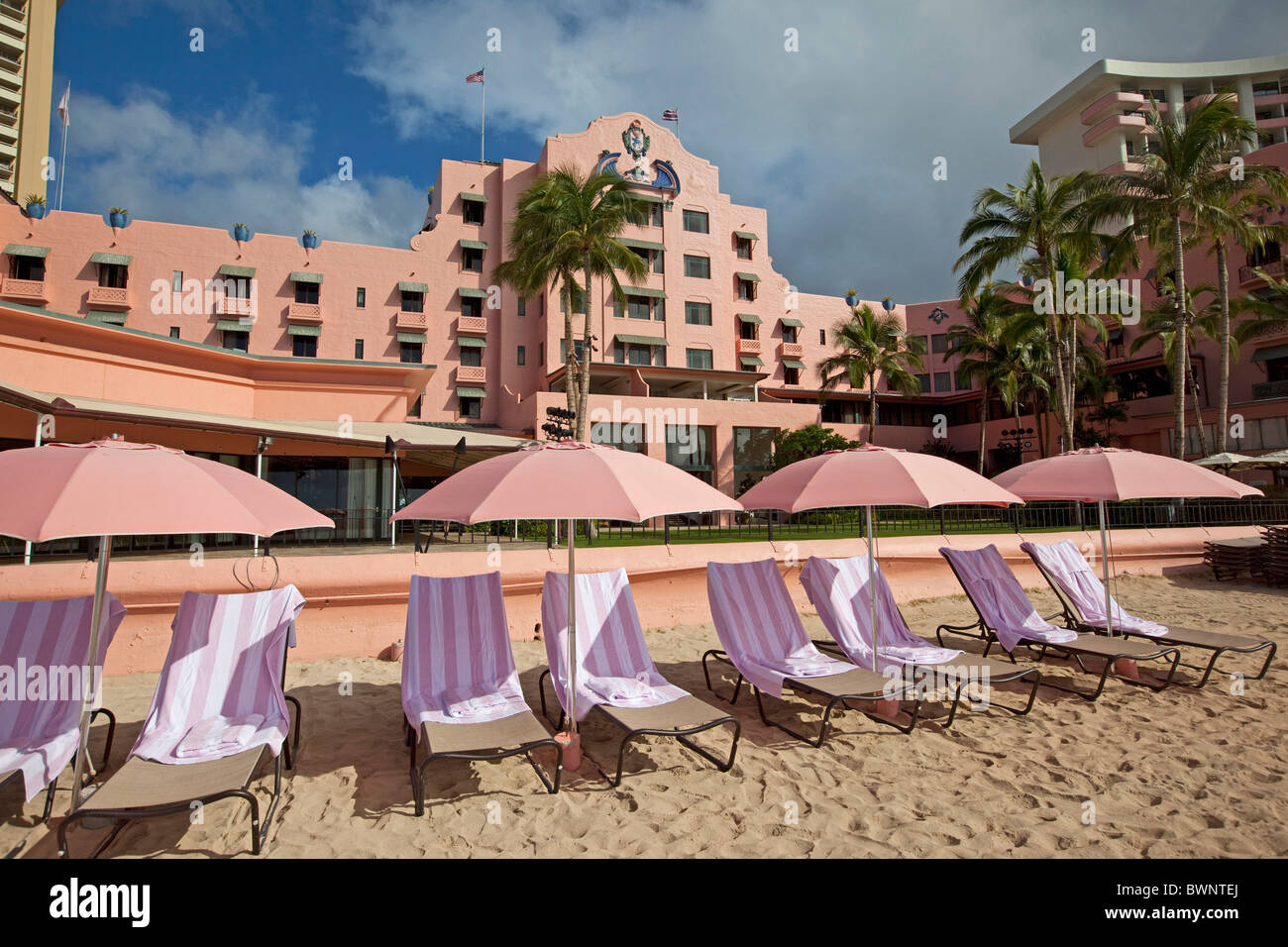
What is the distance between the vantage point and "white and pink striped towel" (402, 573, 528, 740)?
479 centimetres

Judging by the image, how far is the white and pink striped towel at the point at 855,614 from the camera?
616 cm

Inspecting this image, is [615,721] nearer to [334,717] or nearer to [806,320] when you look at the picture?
[334,717]

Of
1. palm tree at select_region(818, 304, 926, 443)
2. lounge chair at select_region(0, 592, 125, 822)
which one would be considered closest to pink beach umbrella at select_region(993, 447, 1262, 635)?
lounge chair at select_region(0, 592, 125, 822)

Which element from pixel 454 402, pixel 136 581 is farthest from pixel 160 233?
pixel 136 581

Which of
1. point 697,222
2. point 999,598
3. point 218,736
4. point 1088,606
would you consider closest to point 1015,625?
point 999,598

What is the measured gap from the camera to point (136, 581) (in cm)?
688

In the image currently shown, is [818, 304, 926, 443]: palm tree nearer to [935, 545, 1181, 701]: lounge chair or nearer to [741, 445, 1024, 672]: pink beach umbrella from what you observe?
[935, 545, 1181, 701]: lounge chair

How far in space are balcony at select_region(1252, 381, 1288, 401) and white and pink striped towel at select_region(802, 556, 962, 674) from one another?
33.8 m

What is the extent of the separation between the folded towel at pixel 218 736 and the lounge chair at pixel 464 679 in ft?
3.11

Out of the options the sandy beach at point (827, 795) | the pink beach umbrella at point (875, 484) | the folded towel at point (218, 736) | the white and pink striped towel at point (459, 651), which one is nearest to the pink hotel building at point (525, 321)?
the white and pink striped towel at point (459, 651)

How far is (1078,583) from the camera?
746 cm

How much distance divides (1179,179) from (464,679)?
24640mm

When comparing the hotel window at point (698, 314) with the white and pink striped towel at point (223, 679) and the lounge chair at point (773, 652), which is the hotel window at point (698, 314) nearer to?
the lounge chair at point (773, 652)
